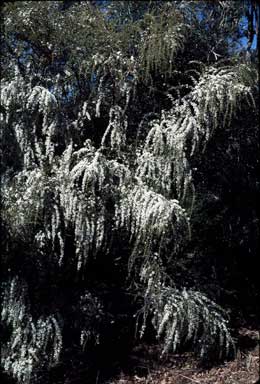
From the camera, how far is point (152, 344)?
591 centimetres

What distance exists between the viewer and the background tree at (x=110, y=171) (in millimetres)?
5203

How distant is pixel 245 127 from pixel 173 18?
1.48 metres

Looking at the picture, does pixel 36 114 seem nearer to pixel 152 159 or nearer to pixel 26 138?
pixel 26 138

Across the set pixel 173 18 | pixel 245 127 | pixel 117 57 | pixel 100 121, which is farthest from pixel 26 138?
pixel 245 127

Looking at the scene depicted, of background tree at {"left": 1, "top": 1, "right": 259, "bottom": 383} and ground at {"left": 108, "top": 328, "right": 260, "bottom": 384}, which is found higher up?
background tree at {"left": 1, "top": 1, "right": 259, "bottom": 383}

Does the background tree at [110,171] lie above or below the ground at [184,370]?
above

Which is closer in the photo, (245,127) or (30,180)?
(30,180)

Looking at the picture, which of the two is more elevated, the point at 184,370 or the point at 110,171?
the point at 110,171

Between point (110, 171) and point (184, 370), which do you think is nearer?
point (110, 171)

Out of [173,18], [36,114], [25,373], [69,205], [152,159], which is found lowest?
[25,373]

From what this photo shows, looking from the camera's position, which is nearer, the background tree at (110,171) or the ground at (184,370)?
the background tree at (110,171)

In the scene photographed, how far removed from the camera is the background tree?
205 inches

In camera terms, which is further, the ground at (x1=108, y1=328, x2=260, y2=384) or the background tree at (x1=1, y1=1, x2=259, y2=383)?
the ground at (x1=108, y1=328, x2=260, y2=384)

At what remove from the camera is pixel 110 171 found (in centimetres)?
530
